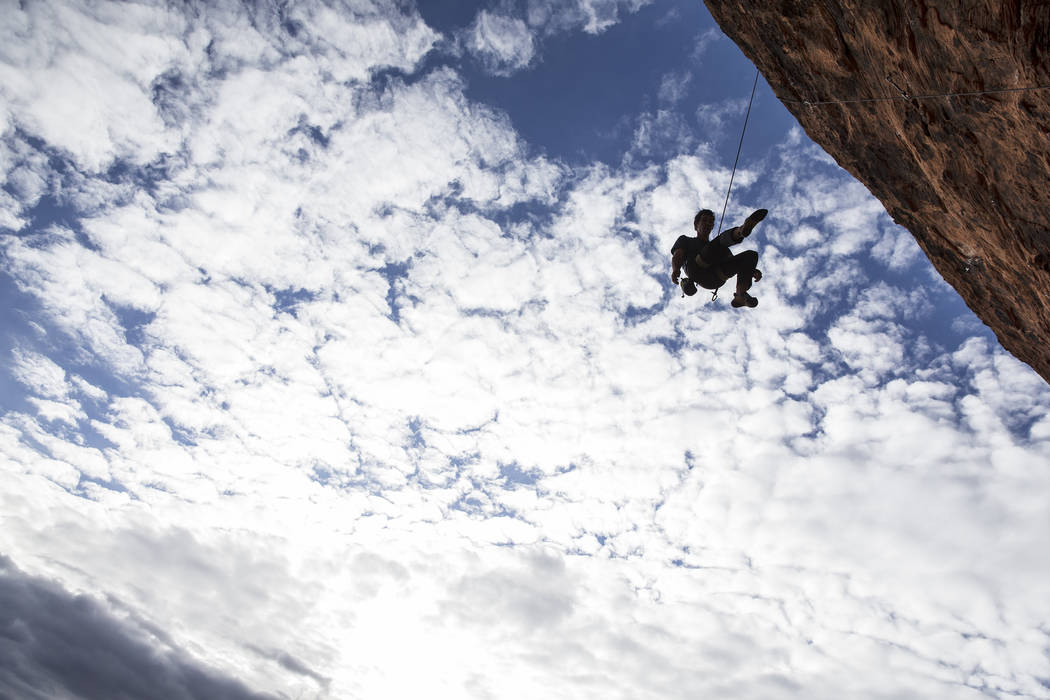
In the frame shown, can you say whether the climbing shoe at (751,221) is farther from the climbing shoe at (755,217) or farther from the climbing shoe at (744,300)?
the climbing shoe at (744,300)

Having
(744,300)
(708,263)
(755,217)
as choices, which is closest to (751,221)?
(755,217)

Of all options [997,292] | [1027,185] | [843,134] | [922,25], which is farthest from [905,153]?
[997,292]

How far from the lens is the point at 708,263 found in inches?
345

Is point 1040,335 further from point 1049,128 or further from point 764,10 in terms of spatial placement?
point 764,10

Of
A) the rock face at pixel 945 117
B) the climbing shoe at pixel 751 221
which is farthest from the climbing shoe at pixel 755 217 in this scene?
the rock face at pixel 945 117

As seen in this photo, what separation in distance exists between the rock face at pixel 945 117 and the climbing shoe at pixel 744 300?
2.32m

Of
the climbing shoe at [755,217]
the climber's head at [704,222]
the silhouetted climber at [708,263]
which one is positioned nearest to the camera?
the climbing shoe at [755,217]

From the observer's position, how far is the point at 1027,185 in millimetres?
5324

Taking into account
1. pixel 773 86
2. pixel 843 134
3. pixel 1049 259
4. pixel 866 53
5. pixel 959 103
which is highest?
pixel 773 86

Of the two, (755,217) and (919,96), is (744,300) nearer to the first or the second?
(755,217)

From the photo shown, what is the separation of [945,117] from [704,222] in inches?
145

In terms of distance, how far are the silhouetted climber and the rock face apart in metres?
2.00

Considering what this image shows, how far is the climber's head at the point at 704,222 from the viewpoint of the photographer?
896 centimetres

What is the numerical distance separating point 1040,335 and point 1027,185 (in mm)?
2687
